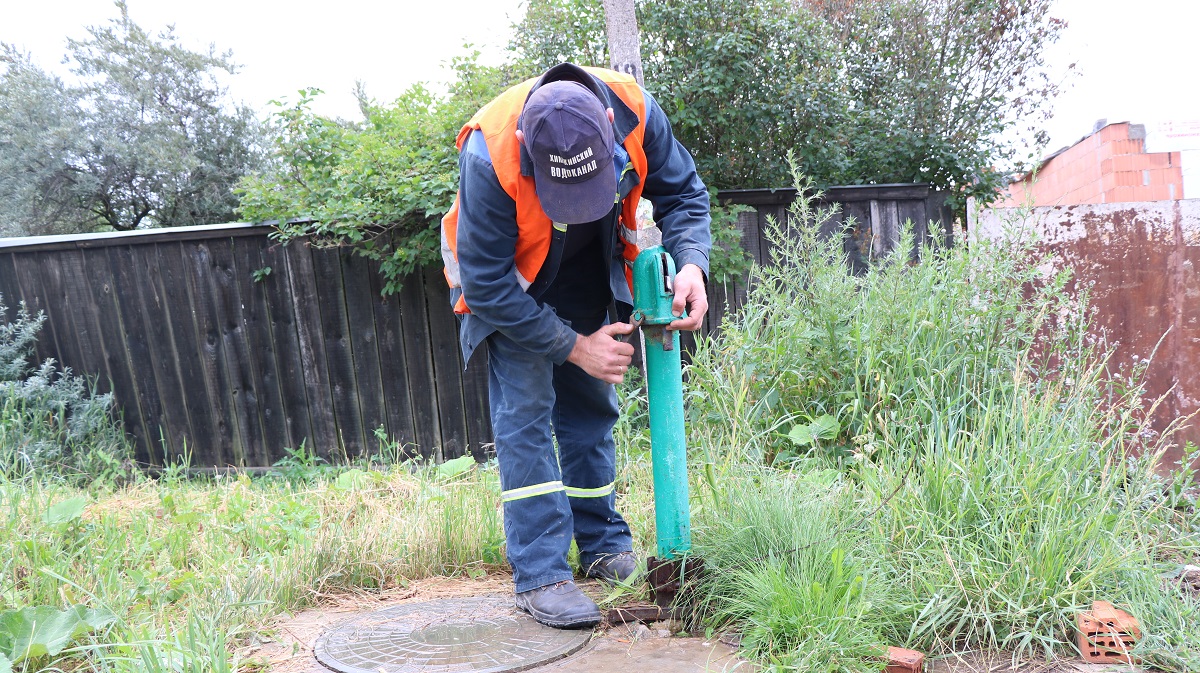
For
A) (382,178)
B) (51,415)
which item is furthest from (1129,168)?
(51,415)

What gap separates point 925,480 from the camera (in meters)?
2.36

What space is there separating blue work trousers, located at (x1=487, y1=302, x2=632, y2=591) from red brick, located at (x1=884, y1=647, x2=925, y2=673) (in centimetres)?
95

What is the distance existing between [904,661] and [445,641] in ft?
3.98

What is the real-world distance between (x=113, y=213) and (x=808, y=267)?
41.9ft

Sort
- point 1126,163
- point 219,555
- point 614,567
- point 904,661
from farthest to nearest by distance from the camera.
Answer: point 1126,163 → point 219,555 → point 614,567 → point 904,661

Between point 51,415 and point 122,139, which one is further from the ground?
point 122,139

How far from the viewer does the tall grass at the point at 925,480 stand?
1988 mm

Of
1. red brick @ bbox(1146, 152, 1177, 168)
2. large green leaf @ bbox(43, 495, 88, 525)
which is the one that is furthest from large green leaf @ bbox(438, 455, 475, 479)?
red brick @ bbox(1146, 152, 1177, 168)

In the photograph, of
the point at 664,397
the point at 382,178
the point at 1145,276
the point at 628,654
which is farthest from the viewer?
the point at 382,178

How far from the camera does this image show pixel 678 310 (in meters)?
2.33

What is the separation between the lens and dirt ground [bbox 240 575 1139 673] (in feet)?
6.31

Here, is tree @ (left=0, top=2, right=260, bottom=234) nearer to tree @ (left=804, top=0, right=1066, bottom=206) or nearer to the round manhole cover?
tree @ (left=804, top=0, right=1066, bottom=206)

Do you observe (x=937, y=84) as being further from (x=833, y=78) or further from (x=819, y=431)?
(x=819, y=431)

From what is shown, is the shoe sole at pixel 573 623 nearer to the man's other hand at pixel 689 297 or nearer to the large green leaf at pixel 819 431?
the man's other hand at pixel 689 297
